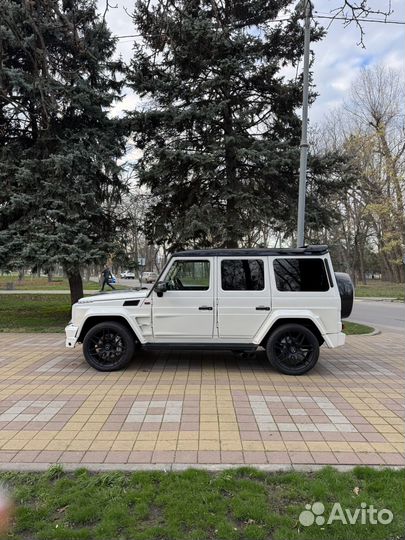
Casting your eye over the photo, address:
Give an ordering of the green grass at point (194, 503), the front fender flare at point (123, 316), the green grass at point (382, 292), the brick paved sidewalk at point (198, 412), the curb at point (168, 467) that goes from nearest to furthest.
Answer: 1. the green grass at point (194, 503)
2. the curb at point (168, 467)
3. the brick paved sidewalk at point (198, 412)
4. the front fender flare at point (123, 316)
5. the green grass at point (382, 292)

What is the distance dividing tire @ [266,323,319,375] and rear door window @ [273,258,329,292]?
1.97 ft

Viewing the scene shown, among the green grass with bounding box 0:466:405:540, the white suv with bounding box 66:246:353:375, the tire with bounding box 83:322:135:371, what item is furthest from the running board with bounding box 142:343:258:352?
the green grass with bounding box 0:466:405:540

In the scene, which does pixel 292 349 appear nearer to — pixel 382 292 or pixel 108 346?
pixel 108 346

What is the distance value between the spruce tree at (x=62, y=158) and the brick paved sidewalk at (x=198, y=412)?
4.34m

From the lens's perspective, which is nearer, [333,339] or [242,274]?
[333,339]

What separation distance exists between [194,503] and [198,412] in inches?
71.1

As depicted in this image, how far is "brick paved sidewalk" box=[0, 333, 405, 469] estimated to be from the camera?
145 inches

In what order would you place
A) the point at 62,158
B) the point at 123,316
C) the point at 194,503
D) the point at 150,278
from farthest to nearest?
1. the point at 150,278
2. the point at 62,158
3. the point at 123,316
4. the point at 194,503

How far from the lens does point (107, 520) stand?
2.72 meters

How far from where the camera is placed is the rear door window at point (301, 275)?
628cm

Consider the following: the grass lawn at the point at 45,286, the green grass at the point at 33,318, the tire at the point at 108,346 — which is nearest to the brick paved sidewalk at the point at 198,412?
the tire at the point at 108,346

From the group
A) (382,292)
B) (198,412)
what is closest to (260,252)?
(198,412)

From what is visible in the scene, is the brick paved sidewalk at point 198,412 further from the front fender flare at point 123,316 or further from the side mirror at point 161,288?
the side mirror at point 161,288

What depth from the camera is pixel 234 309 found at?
624cm
